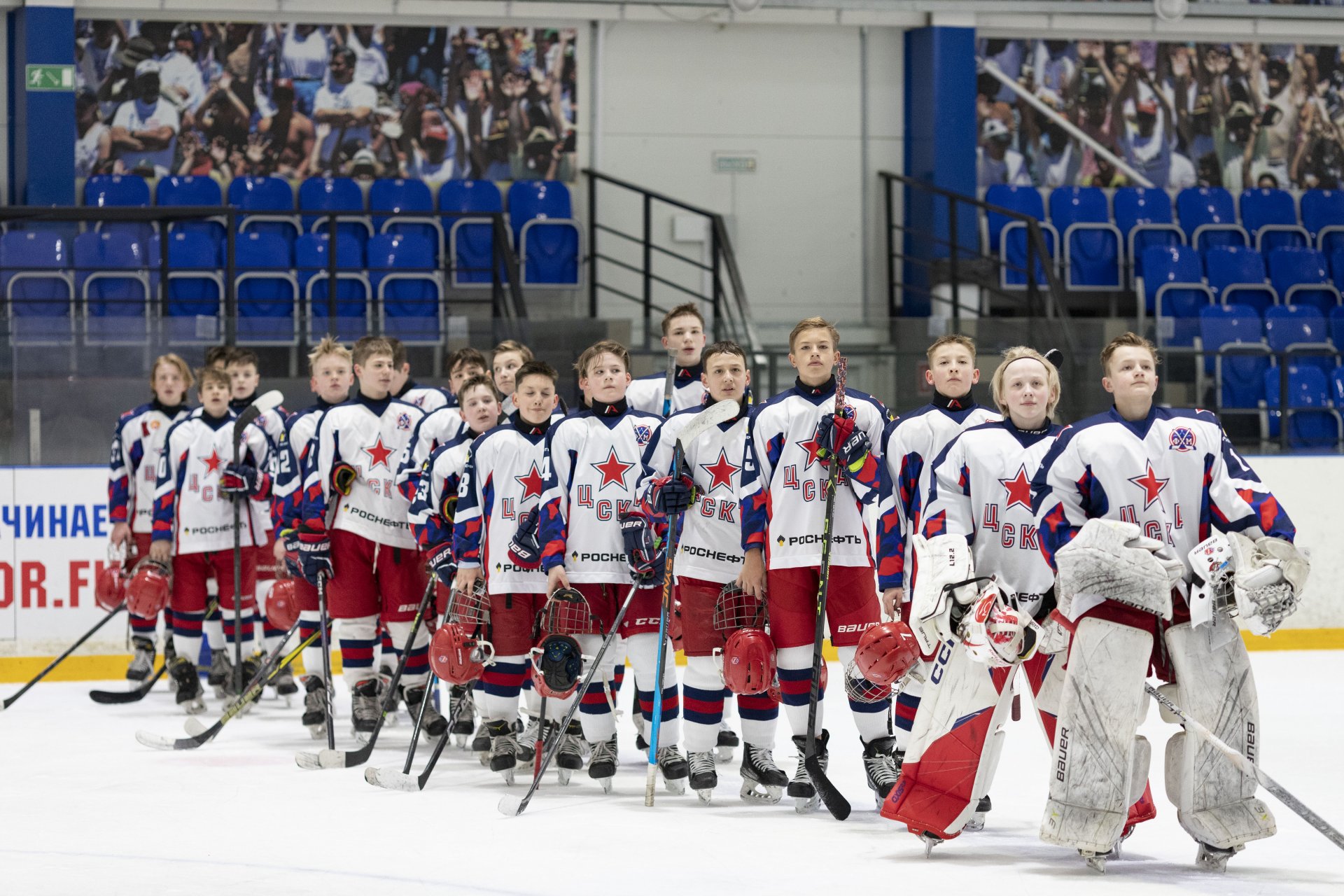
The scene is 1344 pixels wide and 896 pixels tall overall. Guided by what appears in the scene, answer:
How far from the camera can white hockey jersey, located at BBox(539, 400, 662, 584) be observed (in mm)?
5094

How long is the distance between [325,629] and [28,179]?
6084 millimetres

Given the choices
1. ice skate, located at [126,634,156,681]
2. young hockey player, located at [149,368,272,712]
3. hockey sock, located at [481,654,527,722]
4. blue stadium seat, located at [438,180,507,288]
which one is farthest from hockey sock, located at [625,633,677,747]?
blue stadium seat, located at [438,180,507,288]

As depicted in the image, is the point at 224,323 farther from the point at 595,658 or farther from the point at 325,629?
the point at 595,658

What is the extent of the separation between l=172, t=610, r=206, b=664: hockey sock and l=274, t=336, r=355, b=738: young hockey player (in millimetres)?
961

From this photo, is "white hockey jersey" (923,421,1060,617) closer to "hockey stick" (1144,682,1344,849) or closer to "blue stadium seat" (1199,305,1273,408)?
"hockey stick" (1144,682,1344,849)

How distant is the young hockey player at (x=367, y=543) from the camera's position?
20.2 feet

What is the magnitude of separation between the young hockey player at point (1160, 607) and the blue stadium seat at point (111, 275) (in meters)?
6.13

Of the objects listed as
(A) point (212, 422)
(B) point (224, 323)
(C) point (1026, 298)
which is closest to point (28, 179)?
(B) point (224, 323)

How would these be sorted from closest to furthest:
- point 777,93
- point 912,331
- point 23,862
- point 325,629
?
1. point 23,862
2. point 325,629
3. point 912,331
4. point 777,93

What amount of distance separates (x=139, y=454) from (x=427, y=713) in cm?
226

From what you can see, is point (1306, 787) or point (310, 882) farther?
point (1306, 787)

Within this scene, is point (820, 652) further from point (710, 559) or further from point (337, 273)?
point (337, 273)

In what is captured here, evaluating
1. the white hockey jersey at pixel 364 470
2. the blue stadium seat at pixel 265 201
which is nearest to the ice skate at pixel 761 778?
the white hockey jersey at pixel 364 470

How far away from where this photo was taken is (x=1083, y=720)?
12.6 feet
